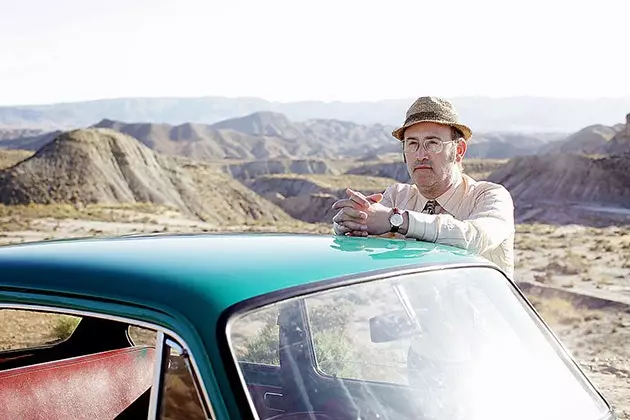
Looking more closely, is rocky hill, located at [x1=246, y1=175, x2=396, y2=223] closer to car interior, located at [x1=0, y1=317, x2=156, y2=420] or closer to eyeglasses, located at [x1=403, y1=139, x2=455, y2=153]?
eyeglasses, located at [x1=403, y1=139, x2=455, y2=153]

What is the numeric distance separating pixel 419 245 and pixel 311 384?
582 mm

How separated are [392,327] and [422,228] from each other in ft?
1.37

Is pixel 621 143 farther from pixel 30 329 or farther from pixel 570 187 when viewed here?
pixel 30 329

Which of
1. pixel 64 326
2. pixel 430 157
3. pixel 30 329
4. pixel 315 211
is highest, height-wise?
pixel 430 157

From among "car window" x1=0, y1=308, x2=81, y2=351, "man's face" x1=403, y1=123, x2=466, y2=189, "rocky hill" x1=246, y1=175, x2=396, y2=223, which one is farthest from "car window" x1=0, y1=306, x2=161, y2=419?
"rocky hill" x1=246, y1=175, x2=396, y2=223

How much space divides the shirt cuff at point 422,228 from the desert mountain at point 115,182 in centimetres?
5694

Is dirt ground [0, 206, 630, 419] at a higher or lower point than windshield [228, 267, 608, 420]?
lower

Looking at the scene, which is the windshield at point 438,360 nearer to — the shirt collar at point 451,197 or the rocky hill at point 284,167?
the shirt collar at point 451,197

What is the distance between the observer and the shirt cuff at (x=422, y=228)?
3018 millimetres

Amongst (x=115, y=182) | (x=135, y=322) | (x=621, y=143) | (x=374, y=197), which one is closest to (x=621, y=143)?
(x=621, y=143)

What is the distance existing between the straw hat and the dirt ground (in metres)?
5.08

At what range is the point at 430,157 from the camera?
3.73 metres

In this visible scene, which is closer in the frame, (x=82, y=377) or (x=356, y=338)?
(x=82, y=377)

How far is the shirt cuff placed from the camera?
3018 mm
